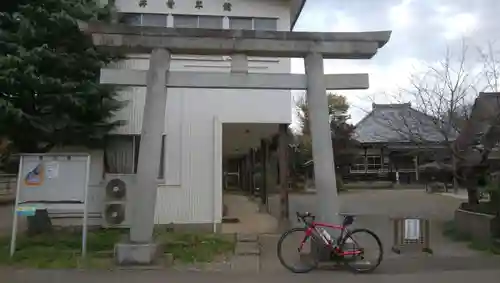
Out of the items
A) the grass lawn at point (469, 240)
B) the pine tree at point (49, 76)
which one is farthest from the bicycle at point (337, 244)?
the pine tree at point (49, 76)

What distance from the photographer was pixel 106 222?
1105 centimetres

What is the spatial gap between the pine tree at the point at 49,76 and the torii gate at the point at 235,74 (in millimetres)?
1609

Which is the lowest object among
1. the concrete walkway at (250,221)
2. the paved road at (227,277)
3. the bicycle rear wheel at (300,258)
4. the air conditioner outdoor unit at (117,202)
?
the paved road at (227,277)

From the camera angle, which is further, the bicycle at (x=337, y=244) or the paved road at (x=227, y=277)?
the bicycle at (x=337, y=244)

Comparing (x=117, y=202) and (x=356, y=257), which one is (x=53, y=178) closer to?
(x=117, y=202)

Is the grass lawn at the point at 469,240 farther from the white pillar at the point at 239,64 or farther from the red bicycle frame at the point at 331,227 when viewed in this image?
the white pillar at the point at 239,64

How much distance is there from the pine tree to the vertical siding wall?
1448 millimetres

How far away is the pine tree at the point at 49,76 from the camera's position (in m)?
9.12

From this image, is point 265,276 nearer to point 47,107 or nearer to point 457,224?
point 47,107

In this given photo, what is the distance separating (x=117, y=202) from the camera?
1095 cm

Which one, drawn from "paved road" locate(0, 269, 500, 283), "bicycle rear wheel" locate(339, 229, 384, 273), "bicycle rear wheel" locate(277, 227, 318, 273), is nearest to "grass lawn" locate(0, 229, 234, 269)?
"paved road" locate(0, 269, 500, 283)

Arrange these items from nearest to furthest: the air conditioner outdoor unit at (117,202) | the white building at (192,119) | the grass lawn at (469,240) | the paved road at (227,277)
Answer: the paved road at (227,277), the grass lawn at (469,240), the air conditioner outdoor unit at (117,202), the white building at (192,119)

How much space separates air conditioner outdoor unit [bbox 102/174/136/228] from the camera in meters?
10.9

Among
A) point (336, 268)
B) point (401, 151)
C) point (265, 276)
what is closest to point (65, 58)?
point (265, 276)
